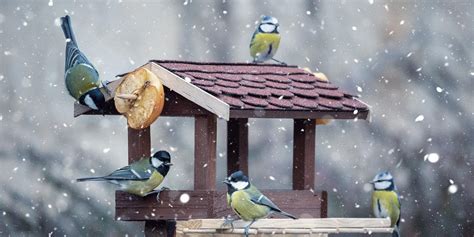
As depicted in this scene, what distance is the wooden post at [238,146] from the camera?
315 inches

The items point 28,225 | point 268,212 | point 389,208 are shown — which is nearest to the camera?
point 268,212

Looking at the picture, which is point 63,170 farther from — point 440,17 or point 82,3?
point 440,17

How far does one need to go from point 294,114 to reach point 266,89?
23 centimetres

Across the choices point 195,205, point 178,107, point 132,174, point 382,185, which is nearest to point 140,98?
point 178,107

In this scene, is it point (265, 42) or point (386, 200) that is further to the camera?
point (265, 42)

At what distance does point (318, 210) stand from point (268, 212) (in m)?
0.58

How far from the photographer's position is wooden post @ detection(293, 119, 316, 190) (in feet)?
25.5

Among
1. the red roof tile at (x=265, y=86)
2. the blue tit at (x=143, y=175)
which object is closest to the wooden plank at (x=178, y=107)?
the red roof tile at (x=265, y=86)

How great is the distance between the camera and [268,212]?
7.14 m

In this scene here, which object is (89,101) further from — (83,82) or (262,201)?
(262,201)

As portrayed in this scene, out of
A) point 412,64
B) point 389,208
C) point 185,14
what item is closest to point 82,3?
point 185,14

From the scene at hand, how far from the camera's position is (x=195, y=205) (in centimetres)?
728

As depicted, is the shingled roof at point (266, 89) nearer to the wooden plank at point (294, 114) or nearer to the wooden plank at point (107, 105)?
the wooden plank at point (294, 114)

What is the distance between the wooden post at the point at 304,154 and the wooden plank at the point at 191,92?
80 centimetres
